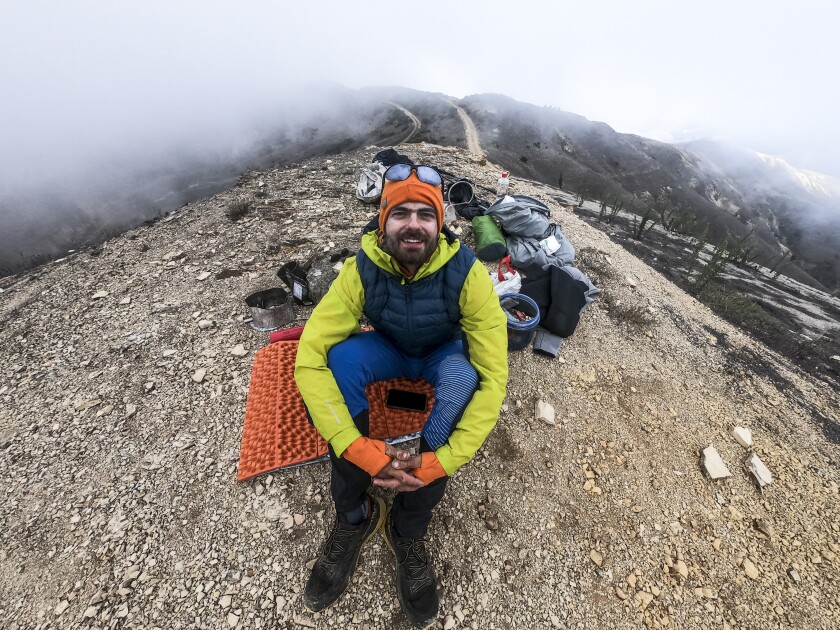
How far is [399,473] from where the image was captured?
2404 millimetres

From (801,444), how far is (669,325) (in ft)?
7.81

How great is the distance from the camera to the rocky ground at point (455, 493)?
2770 mm

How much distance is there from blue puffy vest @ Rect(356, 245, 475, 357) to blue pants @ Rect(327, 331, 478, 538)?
29 centimetres

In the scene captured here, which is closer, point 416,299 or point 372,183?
point 416,299

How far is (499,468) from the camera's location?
11.8ft

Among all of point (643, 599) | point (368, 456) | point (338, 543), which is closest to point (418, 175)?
point (368, 456)

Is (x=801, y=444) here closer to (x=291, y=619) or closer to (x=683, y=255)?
(x=291, y=619)

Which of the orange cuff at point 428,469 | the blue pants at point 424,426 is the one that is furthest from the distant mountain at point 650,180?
the orange cuff at point 428,469

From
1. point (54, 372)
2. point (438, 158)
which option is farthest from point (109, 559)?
point (438, 158)

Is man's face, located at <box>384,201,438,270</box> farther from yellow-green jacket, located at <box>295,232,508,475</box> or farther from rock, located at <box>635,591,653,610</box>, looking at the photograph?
rock, located at <box>635,591,653,610</box>

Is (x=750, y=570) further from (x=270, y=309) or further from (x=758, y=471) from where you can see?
(x=270, y=309)

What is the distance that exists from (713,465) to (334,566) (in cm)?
430

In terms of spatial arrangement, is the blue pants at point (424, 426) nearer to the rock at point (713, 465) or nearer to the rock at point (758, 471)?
the rock at point (713, 465)

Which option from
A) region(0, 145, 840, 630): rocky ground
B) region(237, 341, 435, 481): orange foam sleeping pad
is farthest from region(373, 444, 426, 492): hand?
region(237, 341, 435, 481): orange foam sleeping pad
